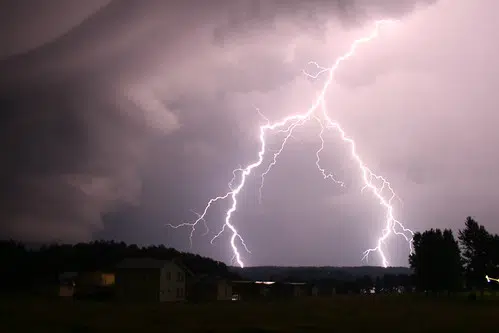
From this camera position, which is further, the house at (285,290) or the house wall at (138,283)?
the house at (285,290)

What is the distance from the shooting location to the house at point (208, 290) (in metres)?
53.1

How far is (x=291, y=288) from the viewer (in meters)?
69.4

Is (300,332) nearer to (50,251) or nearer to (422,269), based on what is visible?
(422,269)

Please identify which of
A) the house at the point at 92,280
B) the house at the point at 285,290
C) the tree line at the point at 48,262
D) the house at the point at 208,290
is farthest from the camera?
the house at the point at 285,290

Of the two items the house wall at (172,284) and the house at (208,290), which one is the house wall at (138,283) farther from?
the house at (208,290)

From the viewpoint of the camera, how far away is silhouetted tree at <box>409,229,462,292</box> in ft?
206

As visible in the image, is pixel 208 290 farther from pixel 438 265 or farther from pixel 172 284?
pixel 438 265

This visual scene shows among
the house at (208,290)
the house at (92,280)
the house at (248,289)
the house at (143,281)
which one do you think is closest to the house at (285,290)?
the house at (248,289)

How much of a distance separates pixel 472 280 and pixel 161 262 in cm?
4464

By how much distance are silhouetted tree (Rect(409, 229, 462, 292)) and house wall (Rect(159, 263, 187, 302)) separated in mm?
31073

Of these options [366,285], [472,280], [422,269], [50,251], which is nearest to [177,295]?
[422,269]

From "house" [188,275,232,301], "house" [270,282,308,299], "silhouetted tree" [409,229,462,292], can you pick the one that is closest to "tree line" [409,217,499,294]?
"silhouetted tree" [409,229,462,292]

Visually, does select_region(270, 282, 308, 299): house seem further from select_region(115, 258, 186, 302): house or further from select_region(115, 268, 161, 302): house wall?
select_region(115, 268, 161, 302): house wall

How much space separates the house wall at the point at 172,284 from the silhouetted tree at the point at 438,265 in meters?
31.1
